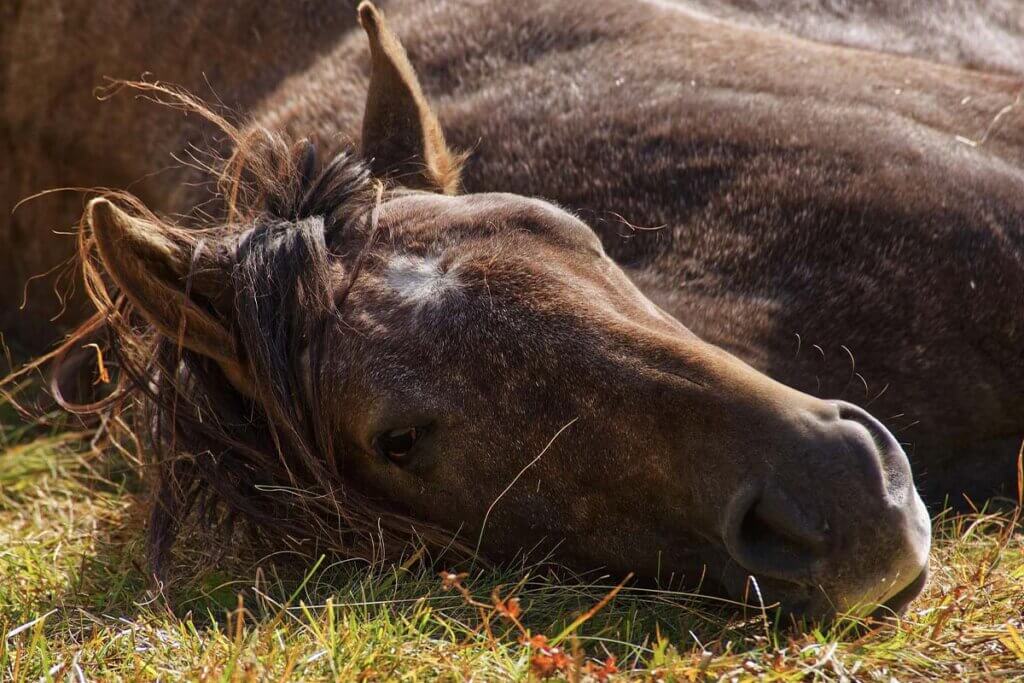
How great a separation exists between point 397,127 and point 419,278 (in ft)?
2.59

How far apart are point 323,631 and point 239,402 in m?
0.80

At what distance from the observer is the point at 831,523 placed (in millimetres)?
2373

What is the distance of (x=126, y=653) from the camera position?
260cm

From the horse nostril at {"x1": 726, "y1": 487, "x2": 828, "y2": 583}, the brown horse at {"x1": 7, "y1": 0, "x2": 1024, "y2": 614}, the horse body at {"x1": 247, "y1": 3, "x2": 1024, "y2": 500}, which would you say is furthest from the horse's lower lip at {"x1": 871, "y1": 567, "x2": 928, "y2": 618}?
the horse body at {"x1": 247, "y1": 3, "x2": 1024, "y2": 500}

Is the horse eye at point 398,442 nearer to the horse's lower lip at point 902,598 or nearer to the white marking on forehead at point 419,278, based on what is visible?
the white marking on forehead at point 419,278

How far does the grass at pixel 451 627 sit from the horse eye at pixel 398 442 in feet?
0.83

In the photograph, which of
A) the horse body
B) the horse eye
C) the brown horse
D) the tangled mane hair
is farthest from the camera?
the horse body

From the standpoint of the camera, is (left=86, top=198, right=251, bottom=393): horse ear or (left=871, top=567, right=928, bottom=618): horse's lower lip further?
(left=86, top=198, right=251, bottom=393): horse ear

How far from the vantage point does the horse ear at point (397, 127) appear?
347 centimetres

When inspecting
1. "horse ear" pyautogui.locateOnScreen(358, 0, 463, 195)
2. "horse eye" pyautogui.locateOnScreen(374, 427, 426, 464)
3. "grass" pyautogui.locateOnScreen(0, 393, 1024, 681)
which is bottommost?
"grass" pyautogui.locateOnScreen(0, 393, 1024, 681)

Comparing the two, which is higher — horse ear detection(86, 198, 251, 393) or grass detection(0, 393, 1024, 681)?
horse ear detection(86, 198, 251, 393)

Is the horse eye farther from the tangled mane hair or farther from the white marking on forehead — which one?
the white marking on forehead

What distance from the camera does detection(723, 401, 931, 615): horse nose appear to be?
7.79ft

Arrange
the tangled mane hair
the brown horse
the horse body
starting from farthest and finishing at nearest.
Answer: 1. the horse body
2. the tangled mane hair
3. the brown horse
